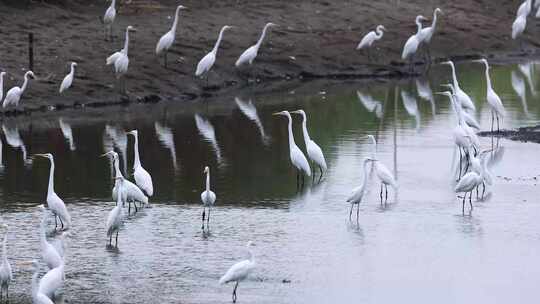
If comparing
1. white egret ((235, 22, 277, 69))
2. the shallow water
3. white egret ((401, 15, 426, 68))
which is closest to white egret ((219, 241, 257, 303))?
the shallow water

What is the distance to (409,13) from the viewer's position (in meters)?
39.7

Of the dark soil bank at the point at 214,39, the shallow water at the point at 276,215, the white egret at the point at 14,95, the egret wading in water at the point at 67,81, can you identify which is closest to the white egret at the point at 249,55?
the dark soil bank at the point at 214,39

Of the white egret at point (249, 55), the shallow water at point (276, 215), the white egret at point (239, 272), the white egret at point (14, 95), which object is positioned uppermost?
the white egret at point (249, 55)

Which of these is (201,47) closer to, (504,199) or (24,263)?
(504,199)

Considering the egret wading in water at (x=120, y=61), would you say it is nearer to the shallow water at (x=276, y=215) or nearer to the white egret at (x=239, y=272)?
the shallow water at (x=276, y=215)

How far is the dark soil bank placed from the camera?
2891 centimetres

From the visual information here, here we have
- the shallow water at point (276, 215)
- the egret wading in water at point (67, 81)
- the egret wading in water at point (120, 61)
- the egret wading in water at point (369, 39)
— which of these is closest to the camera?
the shallow water at point (276, 215)

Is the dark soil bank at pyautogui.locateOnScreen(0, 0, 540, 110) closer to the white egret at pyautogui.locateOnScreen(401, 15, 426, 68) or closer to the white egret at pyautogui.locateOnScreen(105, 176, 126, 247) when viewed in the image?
the white egret at pyautogui.locateOnScreen(401, 15, 426, 68)

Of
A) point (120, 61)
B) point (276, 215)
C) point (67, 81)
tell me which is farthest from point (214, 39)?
point (276, 215)

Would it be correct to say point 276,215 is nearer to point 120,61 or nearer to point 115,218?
point 115,218

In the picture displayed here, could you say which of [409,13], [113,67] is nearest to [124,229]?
[113,67]

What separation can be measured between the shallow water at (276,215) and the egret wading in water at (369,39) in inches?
233

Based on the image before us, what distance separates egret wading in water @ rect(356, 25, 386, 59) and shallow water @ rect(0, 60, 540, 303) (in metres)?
5.92

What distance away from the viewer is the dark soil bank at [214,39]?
28906 mm
